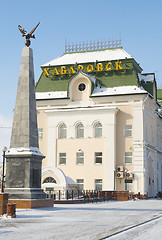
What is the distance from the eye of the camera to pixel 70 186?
38.2 metres

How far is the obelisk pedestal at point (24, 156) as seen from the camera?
24.1 meters

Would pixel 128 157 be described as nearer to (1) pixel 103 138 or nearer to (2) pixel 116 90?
(1) pixel 103 138

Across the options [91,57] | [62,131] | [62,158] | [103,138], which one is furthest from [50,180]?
[91,57]

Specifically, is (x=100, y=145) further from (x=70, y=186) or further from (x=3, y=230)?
(x=3, y=230)

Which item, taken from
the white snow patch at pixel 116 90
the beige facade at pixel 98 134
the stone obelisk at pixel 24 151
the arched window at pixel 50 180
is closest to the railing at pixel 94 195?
the arched window at pixel 50 180

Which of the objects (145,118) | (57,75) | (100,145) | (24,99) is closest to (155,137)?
(145,118)

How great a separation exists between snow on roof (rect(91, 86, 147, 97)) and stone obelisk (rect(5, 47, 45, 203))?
890 inches

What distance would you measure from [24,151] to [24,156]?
0.32m

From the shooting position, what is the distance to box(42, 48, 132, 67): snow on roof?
50775mm

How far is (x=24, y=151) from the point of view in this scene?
24.5 metres

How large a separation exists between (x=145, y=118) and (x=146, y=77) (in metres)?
6.37

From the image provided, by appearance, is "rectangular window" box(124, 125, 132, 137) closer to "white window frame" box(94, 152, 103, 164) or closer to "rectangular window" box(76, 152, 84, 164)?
"white window frame" box(94, 152, 103, 164)

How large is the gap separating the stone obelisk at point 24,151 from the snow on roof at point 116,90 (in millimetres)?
22610

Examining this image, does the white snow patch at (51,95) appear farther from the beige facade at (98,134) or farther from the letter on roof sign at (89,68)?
the letter on roof sign at (89,68)
